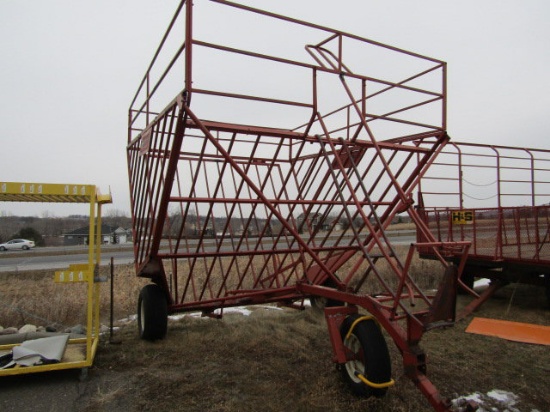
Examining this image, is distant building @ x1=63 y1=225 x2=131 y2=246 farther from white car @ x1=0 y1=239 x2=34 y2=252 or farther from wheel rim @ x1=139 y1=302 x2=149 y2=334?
wheel rim @ x1=139 y1=302 x2=149 y2=334

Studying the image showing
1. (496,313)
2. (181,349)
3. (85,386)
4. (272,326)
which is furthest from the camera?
(496,313)

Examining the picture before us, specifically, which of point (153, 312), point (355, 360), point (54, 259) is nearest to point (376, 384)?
point (355, 360)

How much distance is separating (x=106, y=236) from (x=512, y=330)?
47088mm

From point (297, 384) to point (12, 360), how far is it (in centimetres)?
308

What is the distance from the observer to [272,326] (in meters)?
6.67

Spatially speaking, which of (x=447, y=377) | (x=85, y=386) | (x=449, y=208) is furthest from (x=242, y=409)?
(x=449, y=208)

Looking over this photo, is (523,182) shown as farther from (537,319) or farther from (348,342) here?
(348,342)

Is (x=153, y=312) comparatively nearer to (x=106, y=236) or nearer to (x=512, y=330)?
(x=512, y=330)

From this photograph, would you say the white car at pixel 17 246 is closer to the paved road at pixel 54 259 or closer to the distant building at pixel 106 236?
the distant building at pixel 106 236

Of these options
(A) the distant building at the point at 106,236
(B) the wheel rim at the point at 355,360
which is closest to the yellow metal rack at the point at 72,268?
(B) the wheel rim at the point at 355,360

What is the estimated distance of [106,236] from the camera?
47.2 meters

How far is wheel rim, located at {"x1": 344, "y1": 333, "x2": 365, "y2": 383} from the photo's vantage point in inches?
147

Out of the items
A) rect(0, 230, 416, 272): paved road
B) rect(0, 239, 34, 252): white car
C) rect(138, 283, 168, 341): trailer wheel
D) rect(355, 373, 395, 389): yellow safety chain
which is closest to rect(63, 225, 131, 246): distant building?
rect(0, 239, 34, 252): white car

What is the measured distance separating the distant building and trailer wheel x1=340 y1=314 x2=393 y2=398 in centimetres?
4364
